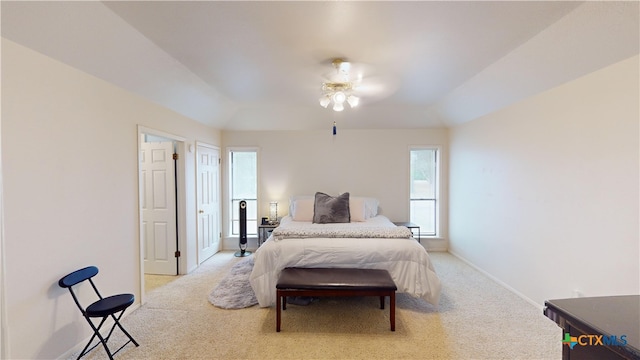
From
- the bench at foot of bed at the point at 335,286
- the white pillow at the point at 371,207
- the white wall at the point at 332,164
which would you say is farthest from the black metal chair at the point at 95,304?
the white pillow at the point at 371,207

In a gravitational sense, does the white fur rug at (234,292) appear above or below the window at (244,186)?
below

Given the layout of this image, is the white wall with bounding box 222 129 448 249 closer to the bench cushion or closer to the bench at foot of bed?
the bench cushion

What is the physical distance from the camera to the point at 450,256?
4371 mm

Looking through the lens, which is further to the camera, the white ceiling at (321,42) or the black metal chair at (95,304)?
the black metal chair at (95,304)

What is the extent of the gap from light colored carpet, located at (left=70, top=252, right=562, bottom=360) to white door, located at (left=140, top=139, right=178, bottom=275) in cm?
68

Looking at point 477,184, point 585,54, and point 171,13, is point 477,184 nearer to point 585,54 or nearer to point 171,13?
point 585,54

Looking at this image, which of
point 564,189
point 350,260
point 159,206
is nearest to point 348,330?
point 350,260

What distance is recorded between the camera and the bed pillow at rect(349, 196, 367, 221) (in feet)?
13.7

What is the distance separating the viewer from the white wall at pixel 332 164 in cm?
476

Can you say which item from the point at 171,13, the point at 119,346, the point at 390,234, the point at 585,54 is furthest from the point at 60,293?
the point at 585,54

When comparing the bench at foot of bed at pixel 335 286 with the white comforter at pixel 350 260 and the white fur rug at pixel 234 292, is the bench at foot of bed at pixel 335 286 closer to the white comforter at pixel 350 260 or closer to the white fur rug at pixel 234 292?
the white comforter at pixel 350 260

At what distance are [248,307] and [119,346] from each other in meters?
1.09

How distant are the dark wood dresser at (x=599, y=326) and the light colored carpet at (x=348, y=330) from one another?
4.44ft

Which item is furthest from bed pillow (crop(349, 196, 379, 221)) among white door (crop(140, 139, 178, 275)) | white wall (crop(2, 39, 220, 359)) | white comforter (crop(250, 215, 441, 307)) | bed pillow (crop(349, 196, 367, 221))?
white wall (crop(2, 39, 220, 359))
